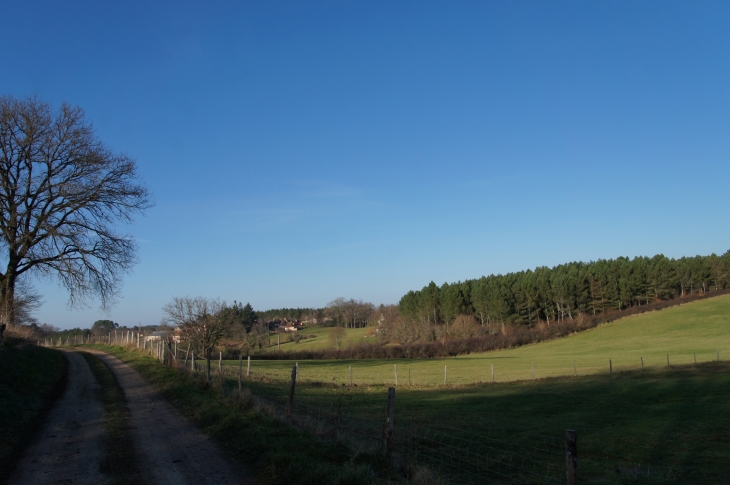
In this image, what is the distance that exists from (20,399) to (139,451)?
22.5 feet

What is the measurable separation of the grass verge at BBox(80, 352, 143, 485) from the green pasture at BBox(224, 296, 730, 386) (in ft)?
94.9

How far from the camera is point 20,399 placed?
42.3 ft

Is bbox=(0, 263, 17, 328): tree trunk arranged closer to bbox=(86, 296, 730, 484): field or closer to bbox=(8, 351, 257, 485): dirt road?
bbox=(86, 296, 730, 484): field

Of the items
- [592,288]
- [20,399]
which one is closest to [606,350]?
[592,288]

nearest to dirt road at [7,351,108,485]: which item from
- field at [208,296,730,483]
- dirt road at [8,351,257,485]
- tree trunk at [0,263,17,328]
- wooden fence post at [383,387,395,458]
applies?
dirt road at [8,351,257,485]

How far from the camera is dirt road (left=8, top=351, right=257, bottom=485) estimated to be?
7.05 metres

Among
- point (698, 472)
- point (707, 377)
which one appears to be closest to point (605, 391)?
point (707, 377)

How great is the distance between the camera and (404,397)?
25969 millimetres

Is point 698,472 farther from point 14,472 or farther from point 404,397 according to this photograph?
point 404,397

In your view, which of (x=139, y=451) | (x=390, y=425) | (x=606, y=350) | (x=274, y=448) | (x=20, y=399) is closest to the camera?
(x=390, y=425)

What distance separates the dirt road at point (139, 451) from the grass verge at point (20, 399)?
0.28 meters

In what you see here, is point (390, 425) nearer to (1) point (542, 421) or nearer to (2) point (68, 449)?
(2) point (68, 449)

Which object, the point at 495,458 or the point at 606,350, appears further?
the point at 606,350

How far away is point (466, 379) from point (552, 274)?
253ft
